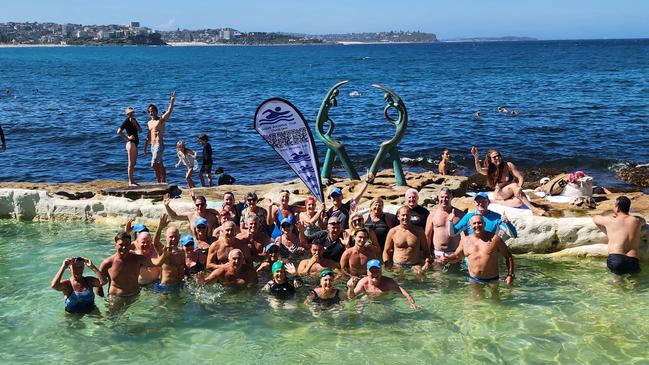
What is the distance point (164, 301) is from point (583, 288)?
625cm

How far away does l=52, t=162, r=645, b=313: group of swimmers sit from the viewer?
9.23 m

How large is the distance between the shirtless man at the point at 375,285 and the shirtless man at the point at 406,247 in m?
1.11

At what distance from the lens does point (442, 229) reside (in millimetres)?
10516

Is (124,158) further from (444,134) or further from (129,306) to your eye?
(129,306)

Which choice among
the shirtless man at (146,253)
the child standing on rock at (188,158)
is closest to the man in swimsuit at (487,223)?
the shirtless man at (146,253)

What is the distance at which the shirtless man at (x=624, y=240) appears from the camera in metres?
10.1

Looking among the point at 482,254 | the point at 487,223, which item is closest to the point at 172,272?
the point at 482,254

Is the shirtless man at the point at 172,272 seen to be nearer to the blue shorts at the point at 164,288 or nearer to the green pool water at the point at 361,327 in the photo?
the blue shorts at the point at 164,288

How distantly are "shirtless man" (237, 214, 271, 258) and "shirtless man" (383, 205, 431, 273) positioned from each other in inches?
79.3

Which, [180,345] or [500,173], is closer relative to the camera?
[180,345]

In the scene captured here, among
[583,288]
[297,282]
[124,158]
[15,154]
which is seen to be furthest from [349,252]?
[15,154]

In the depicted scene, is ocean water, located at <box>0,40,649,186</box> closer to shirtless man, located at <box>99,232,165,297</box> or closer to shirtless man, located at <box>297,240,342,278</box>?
shirtless man, located at <box>297,240,342,278</box>

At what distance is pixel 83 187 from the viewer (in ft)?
49.6

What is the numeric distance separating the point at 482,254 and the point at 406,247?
1.25 meters
